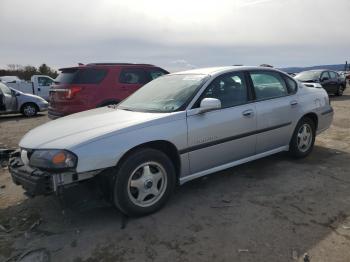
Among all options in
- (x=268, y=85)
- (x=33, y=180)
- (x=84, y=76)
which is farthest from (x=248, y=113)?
(x=84, y=76)

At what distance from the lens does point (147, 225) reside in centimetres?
388

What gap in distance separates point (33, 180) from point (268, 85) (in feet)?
11.6

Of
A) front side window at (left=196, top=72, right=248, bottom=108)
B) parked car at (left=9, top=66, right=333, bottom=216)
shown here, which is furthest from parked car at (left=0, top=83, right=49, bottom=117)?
front side window at (left=196, top=72, right=248, bottom=108)

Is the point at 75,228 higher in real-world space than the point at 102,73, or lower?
lower

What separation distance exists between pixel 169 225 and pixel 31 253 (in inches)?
52.8

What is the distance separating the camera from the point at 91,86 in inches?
331

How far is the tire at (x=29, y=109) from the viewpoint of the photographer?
14211 millimetres

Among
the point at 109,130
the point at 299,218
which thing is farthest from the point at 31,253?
the point at 299,218

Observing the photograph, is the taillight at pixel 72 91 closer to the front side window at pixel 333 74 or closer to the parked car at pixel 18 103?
the parked car at pixel 18 103

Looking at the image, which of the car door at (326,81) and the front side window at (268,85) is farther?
the car door at (326,81)

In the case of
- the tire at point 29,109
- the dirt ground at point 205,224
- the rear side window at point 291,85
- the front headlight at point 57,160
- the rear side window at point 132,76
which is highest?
the rear side window at point 132,76

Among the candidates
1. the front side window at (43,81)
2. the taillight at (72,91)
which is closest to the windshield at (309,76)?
the taillight at (72,91)

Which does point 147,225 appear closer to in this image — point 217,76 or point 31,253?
point 31,253

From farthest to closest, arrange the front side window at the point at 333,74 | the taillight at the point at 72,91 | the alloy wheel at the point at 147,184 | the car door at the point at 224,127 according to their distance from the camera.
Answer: the front side window at the point at 333,74 < the taillight at the point at 72,91 < the car door at the point at 224,127 < the alloy wheel at the point at 147,184
